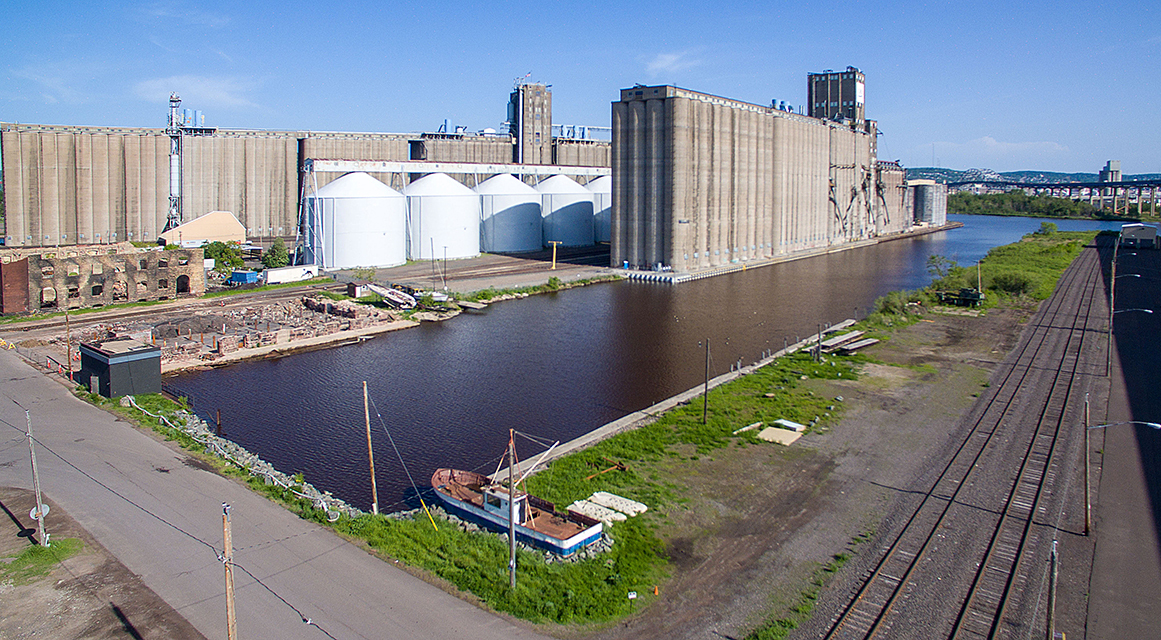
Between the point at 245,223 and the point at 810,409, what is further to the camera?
the point at 245,223

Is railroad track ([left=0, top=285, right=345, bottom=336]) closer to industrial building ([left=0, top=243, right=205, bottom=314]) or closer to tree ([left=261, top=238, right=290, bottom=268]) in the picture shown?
industrial building ([left=0, top=243, right=205, bottom=314])

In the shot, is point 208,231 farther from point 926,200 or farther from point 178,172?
point 926,200

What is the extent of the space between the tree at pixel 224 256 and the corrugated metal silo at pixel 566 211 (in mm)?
30049

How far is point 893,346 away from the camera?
3762 centimetres

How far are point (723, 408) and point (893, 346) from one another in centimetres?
1482

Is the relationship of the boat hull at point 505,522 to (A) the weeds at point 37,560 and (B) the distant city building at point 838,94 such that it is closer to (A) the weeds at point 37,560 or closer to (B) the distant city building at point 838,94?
(A) the weeds at point 37,560

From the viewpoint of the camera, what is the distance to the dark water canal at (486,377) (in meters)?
23.8

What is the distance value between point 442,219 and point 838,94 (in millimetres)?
69891

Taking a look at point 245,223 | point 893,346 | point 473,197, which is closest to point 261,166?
point 245,223

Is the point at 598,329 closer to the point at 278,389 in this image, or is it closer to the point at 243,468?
the point at 278,389

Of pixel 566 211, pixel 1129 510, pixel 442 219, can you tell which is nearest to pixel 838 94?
pixel 566 211

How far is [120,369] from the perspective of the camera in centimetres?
2727

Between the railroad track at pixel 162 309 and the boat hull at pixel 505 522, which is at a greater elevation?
the railroad track at pixel 162 309

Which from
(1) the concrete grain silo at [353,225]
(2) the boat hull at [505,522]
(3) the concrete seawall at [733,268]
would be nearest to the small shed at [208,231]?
(1) the concrete grain silo at [353,225]
